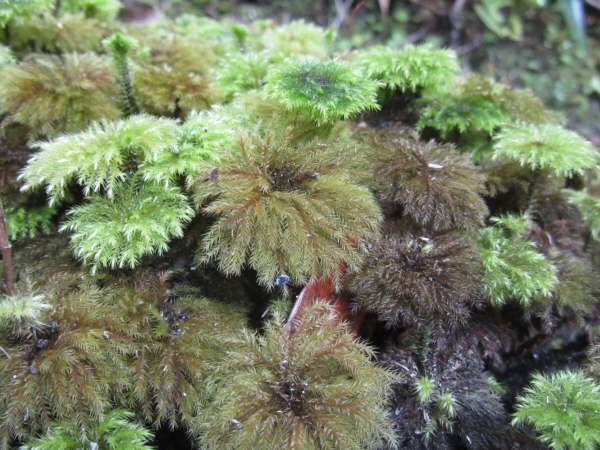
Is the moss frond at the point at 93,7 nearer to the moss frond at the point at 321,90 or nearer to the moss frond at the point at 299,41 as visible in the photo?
the moss frond at the point at 299,41

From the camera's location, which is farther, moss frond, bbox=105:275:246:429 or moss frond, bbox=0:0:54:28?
moss frond, bbox=0:0:54:28

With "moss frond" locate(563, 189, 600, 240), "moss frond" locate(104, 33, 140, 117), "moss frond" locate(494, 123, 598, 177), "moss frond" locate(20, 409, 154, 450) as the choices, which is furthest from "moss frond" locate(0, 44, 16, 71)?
"moss frond" locate(563, 189, 600, 240)

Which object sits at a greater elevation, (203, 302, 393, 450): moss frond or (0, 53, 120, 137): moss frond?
(0, 53, 120, 137): moss frond

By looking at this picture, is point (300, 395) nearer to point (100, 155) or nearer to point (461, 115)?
point (100, 155)

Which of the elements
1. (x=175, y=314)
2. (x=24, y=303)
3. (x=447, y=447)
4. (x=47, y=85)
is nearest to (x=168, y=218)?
(x=175, y=314)

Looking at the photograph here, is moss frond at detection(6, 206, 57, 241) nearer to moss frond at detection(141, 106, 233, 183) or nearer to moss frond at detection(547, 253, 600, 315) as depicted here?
moss frond at detection(141, 106, 233, 183)
